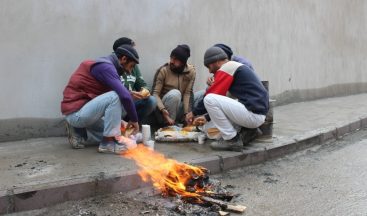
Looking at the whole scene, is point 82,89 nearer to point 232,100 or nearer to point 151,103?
point 151,103

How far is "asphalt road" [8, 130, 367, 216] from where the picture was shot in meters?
3.98

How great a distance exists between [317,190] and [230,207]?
3.93ft

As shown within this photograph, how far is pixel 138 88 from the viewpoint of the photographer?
254 inches

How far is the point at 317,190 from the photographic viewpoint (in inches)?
182

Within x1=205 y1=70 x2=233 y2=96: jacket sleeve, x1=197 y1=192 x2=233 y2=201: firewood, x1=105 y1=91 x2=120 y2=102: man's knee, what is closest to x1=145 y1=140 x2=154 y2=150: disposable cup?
x1=105 y1=91 x2=120 y2=102: man's knee

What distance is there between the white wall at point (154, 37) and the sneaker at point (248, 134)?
6.74 feet

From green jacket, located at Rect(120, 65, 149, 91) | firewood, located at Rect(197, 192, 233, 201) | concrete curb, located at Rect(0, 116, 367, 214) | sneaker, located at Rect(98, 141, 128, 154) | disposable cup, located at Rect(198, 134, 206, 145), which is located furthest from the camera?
green jacket, located at Rect(120, 65, 149, 91)

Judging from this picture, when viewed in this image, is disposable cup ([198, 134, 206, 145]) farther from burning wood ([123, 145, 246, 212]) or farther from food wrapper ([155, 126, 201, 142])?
burning wood ([123, 145, 246, 212])

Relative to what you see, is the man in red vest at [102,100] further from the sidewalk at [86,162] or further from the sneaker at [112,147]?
the sidewalk at [86,162]

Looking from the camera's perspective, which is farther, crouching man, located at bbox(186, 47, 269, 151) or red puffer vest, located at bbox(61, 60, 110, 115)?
crouching man, located at bbox(186, 47, 269, 151)

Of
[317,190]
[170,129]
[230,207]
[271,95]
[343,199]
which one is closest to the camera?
[230,207]

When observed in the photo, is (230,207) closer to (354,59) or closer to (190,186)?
(190,186)

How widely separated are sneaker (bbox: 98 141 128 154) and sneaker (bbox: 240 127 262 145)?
161 centimetres

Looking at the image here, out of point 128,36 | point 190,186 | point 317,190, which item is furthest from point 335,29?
point 190,186
